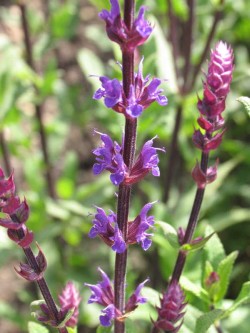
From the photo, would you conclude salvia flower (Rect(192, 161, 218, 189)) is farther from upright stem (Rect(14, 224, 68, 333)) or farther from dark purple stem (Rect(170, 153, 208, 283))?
upright stem (Rect(14, 224, 68, 333))

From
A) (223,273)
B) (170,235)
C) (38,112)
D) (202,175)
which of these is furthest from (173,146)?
(202,175)

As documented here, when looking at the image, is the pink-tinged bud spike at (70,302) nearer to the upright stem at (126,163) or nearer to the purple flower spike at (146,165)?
the upright stem at (126,163)

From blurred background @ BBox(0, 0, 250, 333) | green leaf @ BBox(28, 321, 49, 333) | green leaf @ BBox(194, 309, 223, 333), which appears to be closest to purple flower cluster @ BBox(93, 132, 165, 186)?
green leaf @ BBox(194, 309, 223, 333)

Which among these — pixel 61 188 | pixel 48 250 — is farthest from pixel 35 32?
pixel 48 250

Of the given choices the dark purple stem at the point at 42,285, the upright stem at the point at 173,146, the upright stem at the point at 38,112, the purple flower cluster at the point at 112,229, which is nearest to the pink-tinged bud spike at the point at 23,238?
the dark purple stem at the point at 42,285

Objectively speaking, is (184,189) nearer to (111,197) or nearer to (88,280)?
(111,197)

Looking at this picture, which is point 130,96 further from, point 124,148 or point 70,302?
point 70,302
